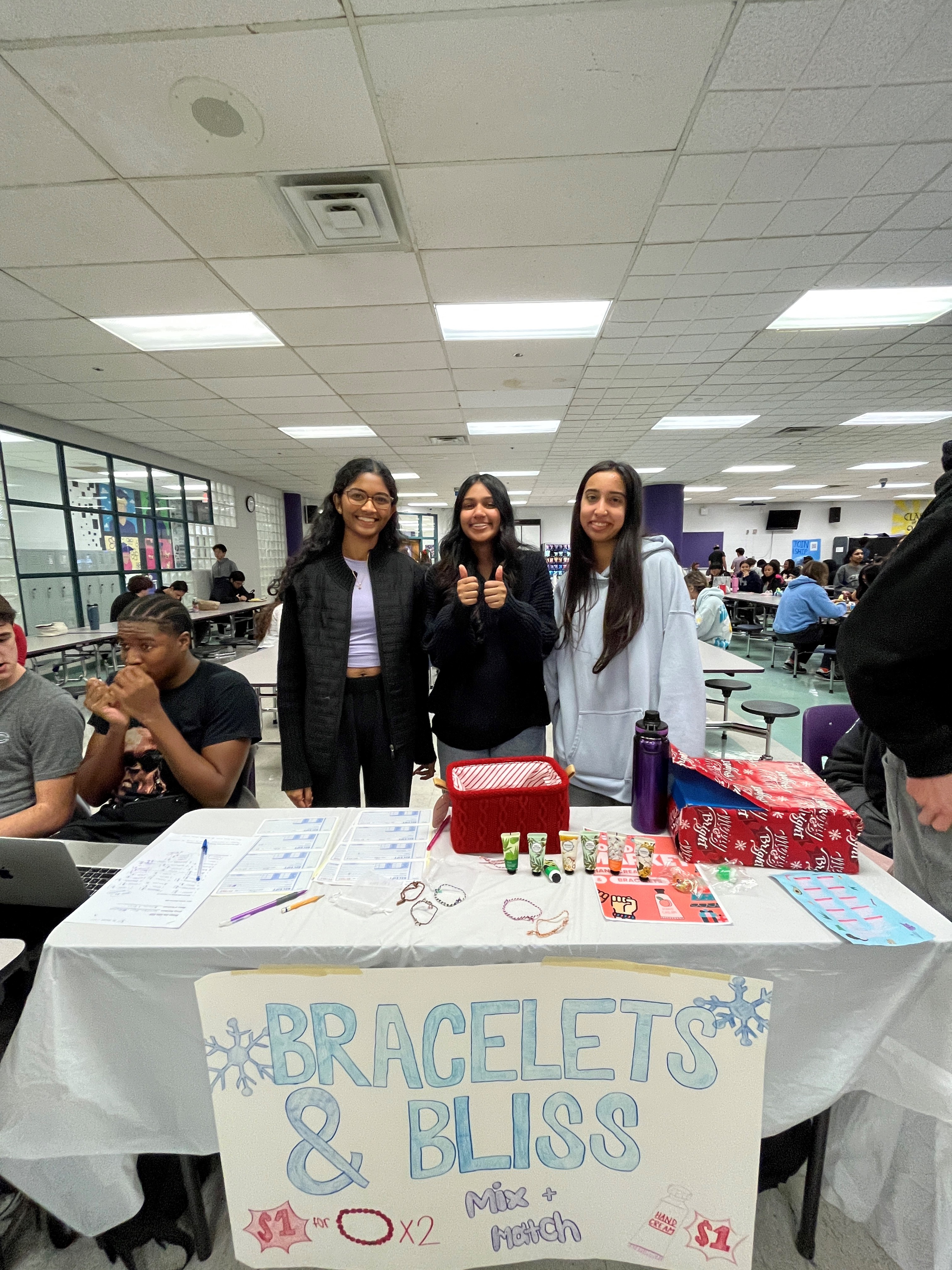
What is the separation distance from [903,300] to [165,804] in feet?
17.3

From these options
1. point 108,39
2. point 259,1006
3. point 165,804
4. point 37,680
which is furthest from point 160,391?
point 259,1006

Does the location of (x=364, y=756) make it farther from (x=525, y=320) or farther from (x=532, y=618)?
(x=525, y=320)

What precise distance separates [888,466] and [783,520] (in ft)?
26.8

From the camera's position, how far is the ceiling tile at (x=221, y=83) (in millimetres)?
1685

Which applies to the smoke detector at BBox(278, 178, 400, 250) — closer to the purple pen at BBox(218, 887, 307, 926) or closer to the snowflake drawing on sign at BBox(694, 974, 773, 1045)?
the purple pen at BBox(218, 887, 307, 926)

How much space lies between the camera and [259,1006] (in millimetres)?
902

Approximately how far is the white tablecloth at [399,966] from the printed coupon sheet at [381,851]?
9 centimetres

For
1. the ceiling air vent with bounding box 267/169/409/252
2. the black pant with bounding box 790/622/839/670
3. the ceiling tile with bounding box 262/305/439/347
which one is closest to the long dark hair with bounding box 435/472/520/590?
the ceiling air vent with bounding box 267/169/409/252

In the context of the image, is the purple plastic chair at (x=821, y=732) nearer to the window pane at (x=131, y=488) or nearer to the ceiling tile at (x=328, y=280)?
the ceiling tile at (x=328, y=280)

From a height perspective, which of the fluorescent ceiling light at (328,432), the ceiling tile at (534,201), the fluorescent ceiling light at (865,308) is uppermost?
the fluorescent ceiling light at (865,308)

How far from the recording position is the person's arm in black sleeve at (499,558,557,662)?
4.94 feet

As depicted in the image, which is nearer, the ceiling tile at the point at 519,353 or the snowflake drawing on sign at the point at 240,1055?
the snowflake drawing on sign at the point at 240,1055

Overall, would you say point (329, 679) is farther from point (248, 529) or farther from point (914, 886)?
point (248, 529)

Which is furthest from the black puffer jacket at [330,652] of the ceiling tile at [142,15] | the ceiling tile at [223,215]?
the ceiling tile at [223,215]
